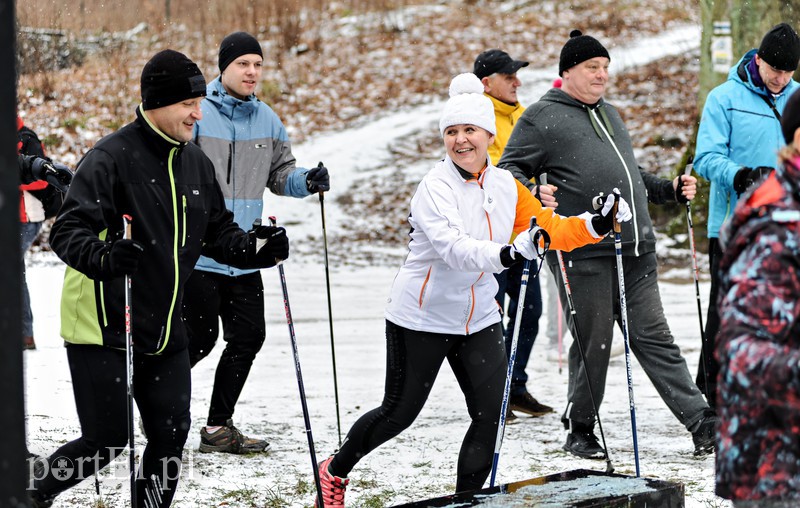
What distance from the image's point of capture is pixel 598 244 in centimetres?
580

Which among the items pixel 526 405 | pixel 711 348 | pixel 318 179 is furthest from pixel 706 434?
pixel 318 179

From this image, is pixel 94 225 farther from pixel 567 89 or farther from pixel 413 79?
pixel 413 79

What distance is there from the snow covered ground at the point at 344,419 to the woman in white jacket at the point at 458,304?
73 cm

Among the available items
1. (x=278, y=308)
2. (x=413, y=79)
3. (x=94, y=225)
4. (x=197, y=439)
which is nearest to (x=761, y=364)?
(x=94, y=225)

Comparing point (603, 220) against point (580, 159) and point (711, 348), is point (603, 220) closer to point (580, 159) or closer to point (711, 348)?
point (580, 159)

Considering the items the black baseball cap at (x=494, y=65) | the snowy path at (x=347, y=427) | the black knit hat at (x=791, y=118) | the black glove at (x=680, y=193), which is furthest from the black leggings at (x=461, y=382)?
the black baseball cap at (x=494, y=65)

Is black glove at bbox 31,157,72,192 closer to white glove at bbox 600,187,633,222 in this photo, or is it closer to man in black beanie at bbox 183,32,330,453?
man in black beanie at bbox 183,32,330,453

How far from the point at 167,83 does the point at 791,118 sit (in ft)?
8.05

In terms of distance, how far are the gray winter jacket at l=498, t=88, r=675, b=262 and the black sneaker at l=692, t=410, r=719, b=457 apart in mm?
932

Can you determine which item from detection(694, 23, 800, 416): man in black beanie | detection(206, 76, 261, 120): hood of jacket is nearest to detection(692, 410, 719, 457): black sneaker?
detection(694, 23, 800, 416): man in black beanie

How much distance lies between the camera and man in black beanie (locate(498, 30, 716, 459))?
19.0 feet

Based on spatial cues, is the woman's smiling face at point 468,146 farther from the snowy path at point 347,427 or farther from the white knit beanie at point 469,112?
the snowy path at point 347,427

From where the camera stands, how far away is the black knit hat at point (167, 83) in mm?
4219

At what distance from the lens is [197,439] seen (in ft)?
20.3
